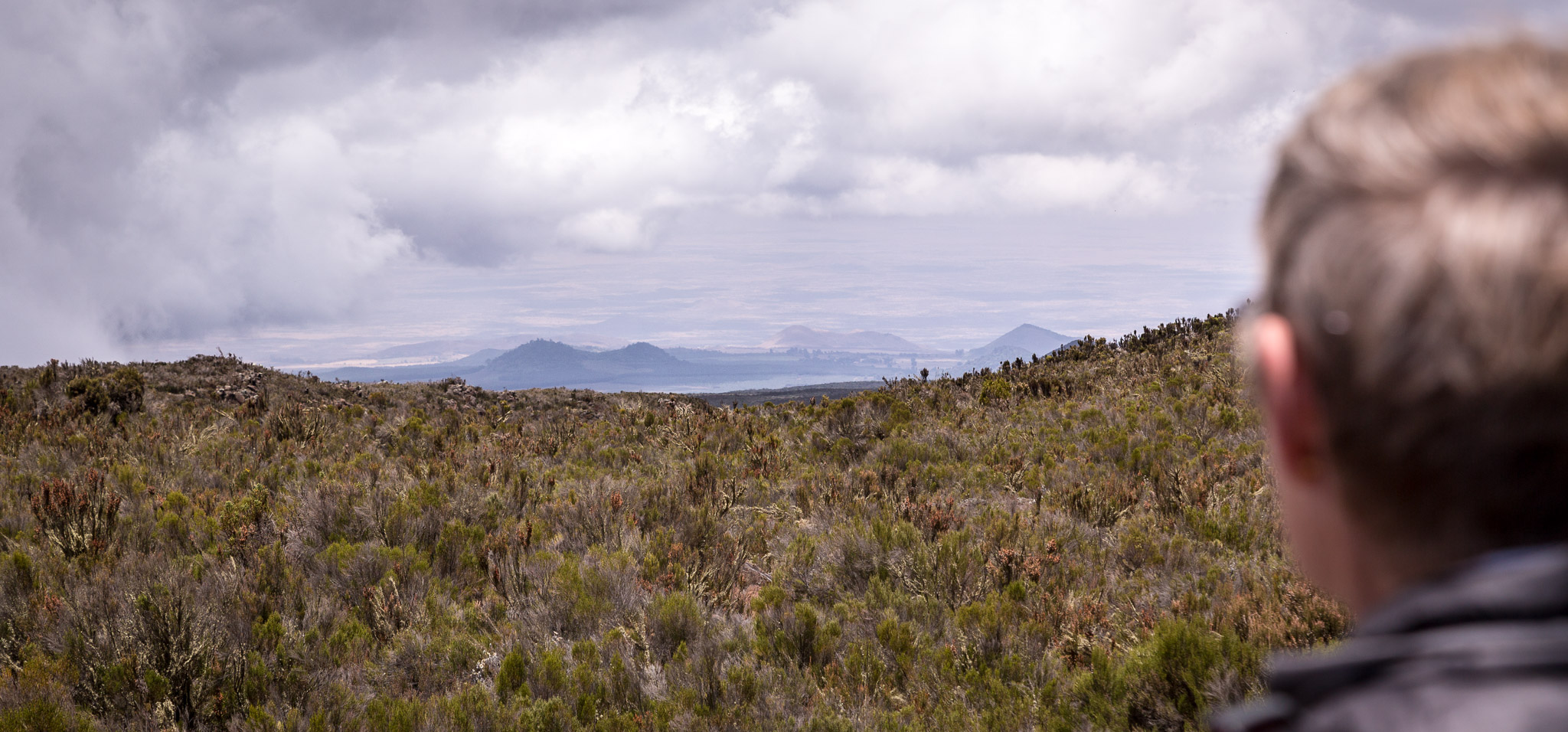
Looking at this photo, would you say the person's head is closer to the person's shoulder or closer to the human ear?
the human ear

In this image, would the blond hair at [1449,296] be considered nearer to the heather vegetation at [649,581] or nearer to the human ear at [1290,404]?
the human ear at [1290,404]

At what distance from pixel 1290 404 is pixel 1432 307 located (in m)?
0.22

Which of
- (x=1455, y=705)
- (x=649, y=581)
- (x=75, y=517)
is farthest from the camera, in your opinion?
(x=75, y=517)

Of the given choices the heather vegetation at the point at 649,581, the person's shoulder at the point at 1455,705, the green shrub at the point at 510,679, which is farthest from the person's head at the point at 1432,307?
the green shrub at the point at 510,679

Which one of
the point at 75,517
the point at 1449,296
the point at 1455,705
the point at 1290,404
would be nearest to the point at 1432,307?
the point at 1449,296

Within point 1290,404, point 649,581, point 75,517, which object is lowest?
point 649,581

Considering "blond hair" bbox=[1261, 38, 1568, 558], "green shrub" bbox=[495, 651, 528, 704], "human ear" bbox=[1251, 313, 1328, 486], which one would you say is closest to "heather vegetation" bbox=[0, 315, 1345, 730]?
"green shrub" bbox=[495, 651, 528, 704]

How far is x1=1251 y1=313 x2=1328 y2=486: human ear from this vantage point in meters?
0.97

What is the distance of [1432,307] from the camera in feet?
2.63

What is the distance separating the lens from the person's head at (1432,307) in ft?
2.53

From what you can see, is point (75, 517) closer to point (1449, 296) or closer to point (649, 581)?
point (649, 581)

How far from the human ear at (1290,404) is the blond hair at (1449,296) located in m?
0.03

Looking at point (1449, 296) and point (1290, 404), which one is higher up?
point (1449, 296)

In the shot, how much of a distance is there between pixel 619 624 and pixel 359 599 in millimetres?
2001
